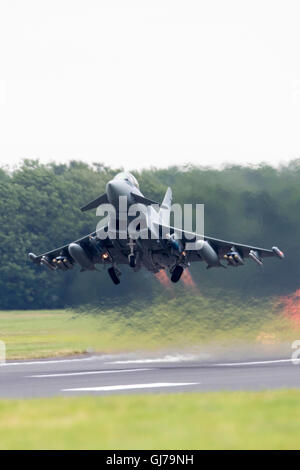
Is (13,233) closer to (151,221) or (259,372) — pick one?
(151,221)

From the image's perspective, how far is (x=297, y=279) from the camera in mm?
34219

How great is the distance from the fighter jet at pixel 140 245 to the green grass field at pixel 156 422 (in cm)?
1262

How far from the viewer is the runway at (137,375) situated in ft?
69.3

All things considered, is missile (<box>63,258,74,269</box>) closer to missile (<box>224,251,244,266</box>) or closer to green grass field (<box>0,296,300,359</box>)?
green grass field (<box>0,296,300,359</box>)

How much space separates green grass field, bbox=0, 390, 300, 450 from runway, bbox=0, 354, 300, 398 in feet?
10.5

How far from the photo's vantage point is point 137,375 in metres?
26.0

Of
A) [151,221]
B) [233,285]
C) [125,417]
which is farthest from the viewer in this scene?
[233,285]

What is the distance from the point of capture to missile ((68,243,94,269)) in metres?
32.8

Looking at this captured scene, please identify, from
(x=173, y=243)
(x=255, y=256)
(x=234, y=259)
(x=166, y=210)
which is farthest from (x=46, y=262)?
(x=255, y=256)

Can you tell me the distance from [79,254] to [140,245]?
2.91 metres

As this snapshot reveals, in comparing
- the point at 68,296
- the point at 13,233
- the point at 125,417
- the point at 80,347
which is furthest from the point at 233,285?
the point at 13,233

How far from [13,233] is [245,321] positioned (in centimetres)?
3835

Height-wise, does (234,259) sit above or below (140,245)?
below

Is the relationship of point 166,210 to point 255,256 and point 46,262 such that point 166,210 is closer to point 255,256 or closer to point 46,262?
point 255,256
